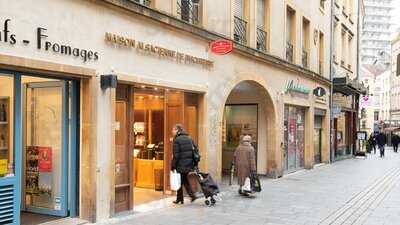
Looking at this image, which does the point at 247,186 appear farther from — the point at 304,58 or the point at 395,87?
the point at 395,87

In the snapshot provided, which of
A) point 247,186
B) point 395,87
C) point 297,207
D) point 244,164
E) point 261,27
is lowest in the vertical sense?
point 297,207

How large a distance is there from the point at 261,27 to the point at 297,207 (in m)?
7.85

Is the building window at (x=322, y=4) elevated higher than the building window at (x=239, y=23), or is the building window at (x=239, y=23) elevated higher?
the building window at (x=322, y=4)

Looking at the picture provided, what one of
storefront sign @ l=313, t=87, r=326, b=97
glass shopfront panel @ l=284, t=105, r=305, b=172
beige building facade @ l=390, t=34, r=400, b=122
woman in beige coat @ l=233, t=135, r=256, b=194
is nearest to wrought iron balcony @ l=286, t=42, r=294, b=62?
glass shopfront panel @ l=284, t=105, r=305, b=172

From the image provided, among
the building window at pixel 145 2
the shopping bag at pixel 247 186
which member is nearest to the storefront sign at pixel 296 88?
the shopping bag at pixel 247 186

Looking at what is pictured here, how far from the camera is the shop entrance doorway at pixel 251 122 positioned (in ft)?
61.7

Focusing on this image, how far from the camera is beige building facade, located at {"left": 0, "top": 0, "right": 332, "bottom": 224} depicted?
8773 millimetres

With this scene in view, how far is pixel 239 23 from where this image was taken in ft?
53.5

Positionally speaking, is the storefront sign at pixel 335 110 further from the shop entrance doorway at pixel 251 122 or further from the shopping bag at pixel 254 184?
the shopping bag at pixel 254 184

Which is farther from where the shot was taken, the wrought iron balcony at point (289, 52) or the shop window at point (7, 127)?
the wrought iron balcony at point (289, 52)

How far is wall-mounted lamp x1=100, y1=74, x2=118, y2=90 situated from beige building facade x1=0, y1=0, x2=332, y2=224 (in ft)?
0.09

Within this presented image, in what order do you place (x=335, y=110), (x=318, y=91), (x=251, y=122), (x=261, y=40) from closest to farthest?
(x=261, y=40), (x=251, y=122), (x=318, y=91), (x=335, y=110)

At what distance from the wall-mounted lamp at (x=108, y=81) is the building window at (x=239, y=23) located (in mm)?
6680

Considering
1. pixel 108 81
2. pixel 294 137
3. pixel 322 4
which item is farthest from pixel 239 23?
pixel 322 4
